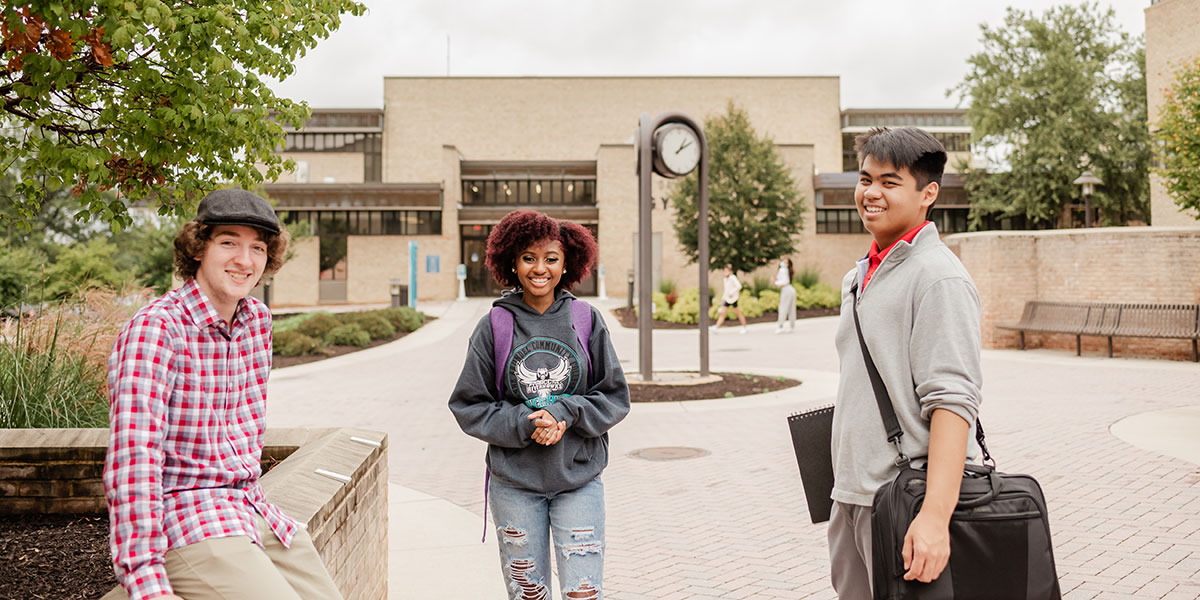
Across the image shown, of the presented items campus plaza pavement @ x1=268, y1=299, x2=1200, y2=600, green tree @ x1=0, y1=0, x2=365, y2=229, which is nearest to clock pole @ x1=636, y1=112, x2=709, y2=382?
campus plaza pavement @ x1=268, y1=299, x2=1200, y2=600

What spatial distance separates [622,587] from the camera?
14.1ft

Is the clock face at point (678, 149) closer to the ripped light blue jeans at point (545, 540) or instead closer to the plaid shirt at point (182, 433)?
the ripped light blue jeans at point (545, 540)

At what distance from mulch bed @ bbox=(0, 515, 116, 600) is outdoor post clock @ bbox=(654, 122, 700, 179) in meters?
9.39

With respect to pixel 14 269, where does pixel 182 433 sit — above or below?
below

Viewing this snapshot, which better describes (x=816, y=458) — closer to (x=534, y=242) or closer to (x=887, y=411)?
(x=887, y=411)

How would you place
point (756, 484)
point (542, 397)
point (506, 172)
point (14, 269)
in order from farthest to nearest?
1. point (506, 172)
2. point (14, 269)
3. point (756, 484)
4. point (542, 397)

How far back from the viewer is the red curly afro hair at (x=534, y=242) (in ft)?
9.76

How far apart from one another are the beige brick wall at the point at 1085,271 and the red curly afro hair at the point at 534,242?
609 inches

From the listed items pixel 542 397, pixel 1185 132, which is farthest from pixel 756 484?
pixel 1185 132

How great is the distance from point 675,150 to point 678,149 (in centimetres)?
5

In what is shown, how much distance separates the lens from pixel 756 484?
648cm

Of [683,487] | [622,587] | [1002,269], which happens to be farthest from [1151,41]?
[622,587]

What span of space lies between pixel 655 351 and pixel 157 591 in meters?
16.8

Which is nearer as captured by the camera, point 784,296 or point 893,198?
point 893,198
